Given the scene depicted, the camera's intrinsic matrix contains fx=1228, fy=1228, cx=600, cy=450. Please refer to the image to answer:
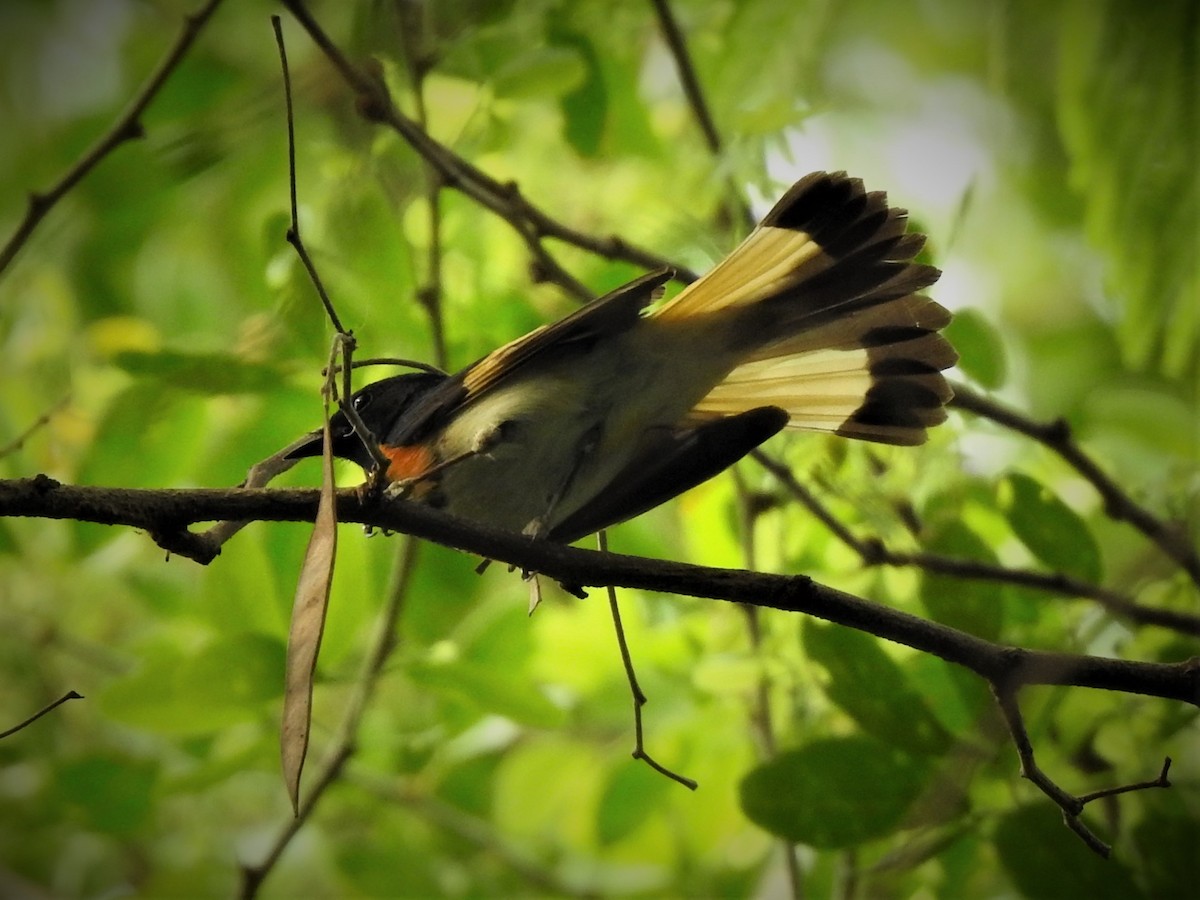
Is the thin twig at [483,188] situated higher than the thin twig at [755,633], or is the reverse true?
the thin twig at [483,188]

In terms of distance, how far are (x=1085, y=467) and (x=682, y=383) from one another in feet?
3.03

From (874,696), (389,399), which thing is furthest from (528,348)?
(874,696)

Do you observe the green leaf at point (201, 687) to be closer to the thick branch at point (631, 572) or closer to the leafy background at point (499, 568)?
the leafy background at point (499, 568)

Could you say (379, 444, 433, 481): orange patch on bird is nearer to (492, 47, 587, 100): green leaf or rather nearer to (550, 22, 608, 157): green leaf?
(492, 47, 587, 100): green leaf

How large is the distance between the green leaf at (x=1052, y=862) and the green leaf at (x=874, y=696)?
9.0 inches

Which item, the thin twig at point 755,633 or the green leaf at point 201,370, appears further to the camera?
the thin twig at point 755,633

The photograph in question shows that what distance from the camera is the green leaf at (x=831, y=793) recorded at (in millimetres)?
2146

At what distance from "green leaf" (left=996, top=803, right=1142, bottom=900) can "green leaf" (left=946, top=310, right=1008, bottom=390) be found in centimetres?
98

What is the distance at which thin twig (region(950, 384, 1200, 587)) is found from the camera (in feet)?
8.36

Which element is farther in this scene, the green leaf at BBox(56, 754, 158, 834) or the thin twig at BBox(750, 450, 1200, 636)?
the green leaf at BBox(56, 754, 158, 834)

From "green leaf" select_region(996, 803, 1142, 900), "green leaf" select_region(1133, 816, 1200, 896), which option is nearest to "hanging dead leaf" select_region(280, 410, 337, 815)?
"green leaf" select_region(996, 803, 1142, 900)

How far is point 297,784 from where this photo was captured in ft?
3.85

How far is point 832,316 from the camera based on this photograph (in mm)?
2279

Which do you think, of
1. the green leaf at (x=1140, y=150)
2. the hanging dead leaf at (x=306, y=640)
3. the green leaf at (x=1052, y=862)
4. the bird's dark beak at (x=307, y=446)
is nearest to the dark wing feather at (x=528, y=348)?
the bird's dark beak at (x=307, y=446)
